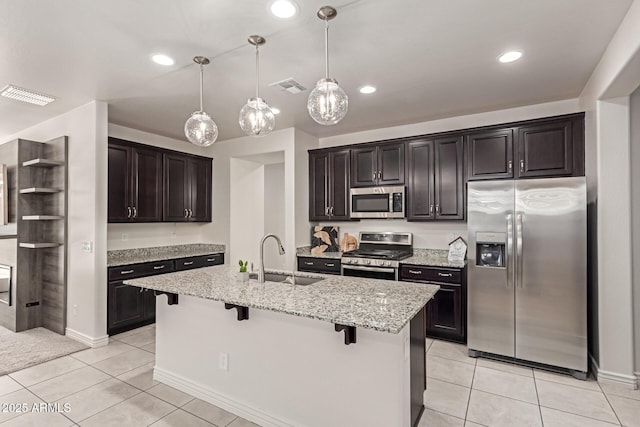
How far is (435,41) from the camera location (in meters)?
2.48

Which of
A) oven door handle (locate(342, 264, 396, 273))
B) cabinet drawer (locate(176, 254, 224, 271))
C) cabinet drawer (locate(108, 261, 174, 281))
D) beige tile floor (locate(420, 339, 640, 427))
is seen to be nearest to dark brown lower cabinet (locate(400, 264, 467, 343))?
oven door handle (locate(342, 264, 396, 273))

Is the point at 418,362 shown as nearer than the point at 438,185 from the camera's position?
Yes

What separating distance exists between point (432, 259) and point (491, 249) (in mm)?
845

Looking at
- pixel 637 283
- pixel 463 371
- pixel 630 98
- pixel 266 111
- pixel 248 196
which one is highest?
pixel 630 98

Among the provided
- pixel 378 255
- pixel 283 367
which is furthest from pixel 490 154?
pixel 283 367

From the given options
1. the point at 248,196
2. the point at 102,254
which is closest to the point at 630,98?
the point at 248,196

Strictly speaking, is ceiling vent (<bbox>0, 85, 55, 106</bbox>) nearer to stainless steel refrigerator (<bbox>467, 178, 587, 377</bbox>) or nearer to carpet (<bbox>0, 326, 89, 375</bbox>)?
carpet (<bbox>0, 326, 89, 375</bbox>)

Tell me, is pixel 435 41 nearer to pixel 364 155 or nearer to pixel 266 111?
pixel 266 111

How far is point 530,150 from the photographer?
3602mm

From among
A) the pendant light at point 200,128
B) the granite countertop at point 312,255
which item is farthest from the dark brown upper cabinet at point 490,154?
the pendant light at point 200,128

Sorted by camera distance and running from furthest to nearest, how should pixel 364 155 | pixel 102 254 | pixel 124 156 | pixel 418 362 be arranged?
pixel 364 155, pixel 124 156, pixel 102 254, pixel 418 362

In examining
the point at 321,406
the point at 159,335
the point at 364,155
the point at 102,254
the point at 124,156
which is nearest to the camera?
the point at 321,406

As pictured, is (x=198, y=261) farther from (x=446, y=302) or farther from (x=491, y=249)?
(x=491, y=249)

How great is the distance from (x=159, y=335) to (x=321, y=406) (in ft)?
5.52
